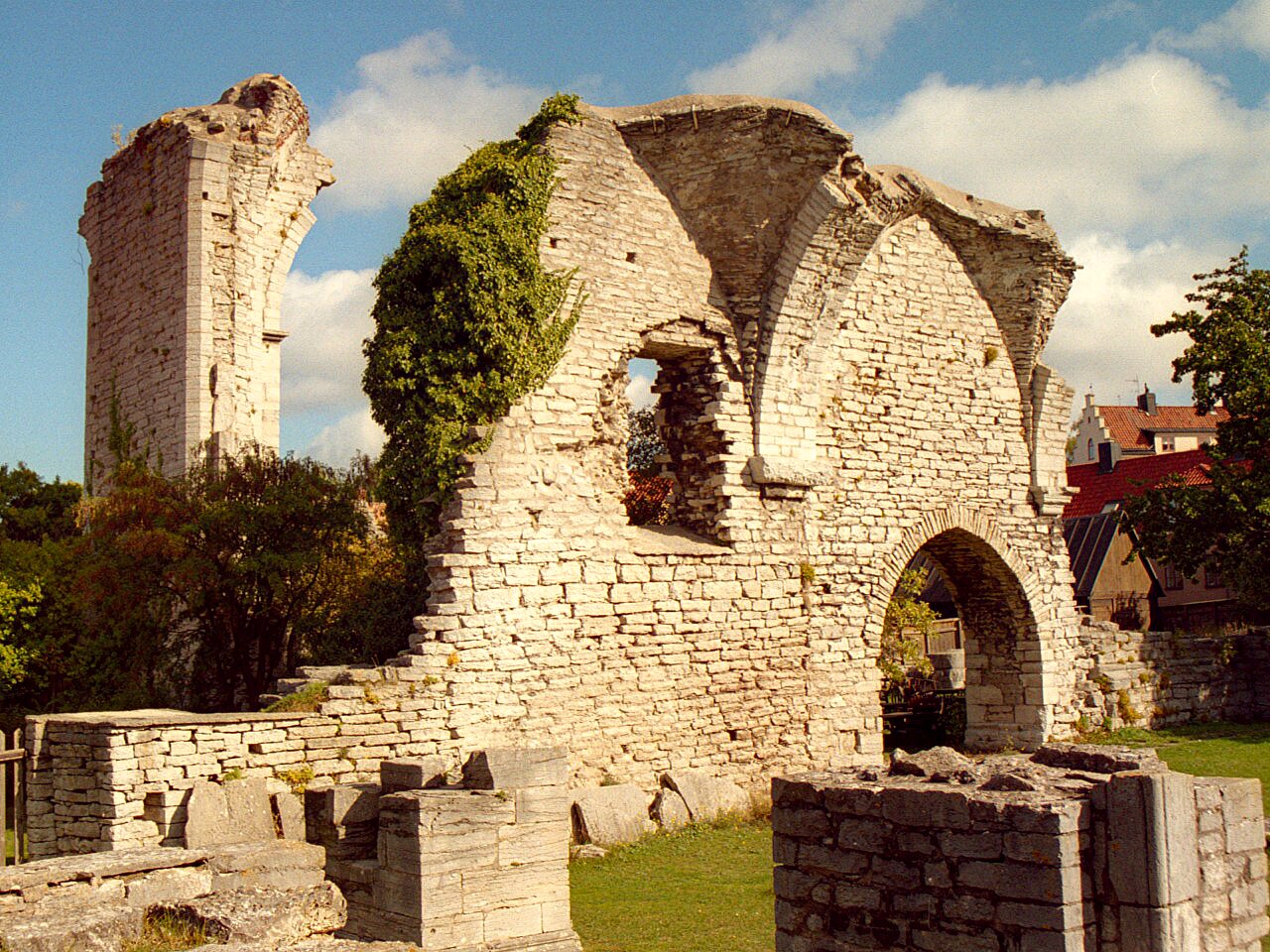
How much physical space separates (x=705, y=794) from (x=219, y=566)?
5537 millimetres

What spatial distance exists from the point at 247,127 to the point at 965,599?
1166 cm

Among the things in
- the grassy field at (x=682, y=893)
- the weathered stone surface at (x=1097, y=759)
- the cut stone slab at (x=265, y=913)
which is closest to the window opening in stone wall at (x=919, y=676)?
the grassy field at (x=682, y=893)

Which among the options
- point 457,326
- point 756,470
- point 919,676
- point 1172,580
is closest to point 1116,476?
point 1172,580

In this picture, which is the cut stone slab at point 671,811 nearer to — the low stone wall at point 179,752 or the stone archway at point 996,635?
the low stone wall at point 179,752

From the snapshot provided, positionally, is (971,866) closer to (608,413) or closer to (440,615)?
(440,615)

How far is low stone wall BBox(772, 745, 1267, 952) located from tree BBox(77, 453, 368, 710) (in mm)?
7655

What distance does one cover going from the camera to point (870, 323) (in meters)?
14.7

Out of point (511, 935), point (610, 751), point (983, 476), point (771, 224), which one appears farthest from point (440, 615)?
point (983, 476)

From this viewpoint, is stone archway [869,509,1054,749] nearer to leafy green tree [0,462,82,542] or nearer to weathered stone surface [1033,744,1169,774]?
weathered stone surface [1033,744,1169,774]

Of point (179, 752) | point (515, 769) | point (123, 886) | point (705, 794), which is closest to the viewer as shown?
point (123, 886)

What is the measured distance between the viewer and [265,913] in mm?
6473

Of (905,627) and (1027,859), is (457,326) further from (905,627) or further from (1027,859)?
(905,627)

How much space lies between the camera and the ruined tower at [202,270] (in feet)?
50.8

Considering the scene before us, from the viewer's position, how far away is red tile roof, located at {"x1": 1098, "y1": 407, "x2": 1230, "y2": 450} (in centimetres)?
5175
